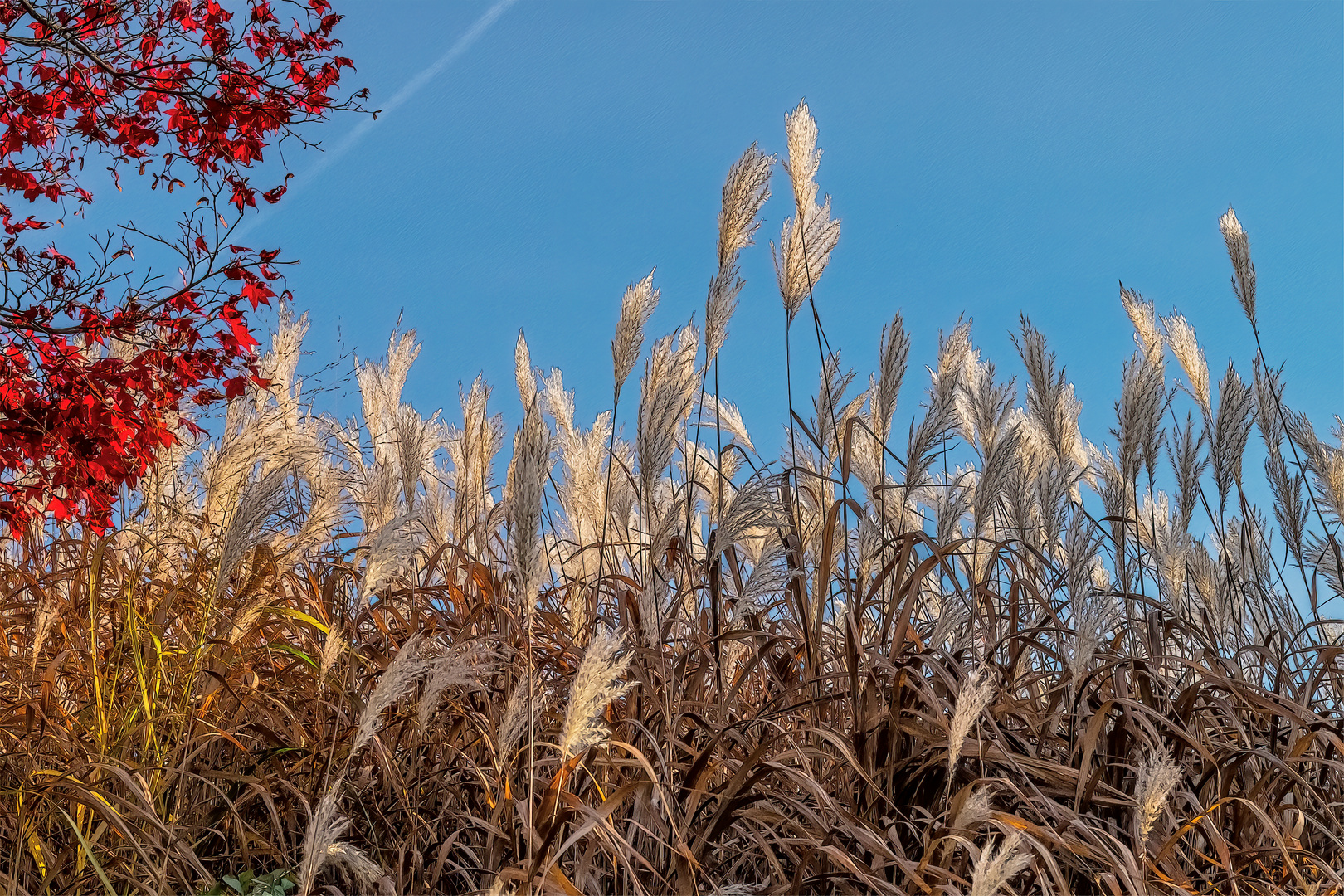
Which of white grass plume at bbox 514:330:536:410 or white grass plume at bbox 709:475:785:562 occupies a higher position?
white grass plume at bbox 514:330:536:410

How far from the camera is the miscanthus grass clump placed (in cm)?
183

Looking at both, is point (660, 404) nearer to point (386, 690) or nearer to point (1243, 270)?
point (386, 690)

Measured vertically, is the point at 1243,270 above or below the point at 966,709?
above

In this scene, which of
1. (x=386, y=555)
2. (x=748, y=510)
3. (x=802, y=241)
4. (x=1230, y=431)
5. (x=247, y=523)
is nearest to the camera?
(x=386, y=555)

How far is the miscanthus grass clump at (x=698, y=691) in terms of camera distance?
72.1 inches

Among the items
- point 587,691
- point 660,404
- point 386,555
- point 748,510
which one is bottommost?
point 587,691

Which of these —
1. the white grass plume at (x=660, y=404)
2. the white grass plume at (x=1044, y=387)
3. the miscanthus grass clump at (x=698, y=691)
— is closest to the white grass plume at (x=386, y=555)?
the miscanthus grass clump at (x=698, y=691)

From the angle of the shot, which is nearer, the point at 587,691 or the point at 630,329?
the point at 587,691

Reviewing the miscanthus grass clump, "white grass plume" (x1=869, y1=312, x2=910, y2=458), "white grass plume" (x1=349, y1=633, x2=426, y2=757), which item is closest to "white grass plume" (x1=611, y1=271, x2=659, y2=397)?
the miscanthus grass clump

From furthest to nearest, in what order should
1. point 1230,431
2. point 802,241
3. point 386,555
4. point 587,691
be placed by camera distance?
point 1230,431, point 802,241, point 386,555, point 587,691

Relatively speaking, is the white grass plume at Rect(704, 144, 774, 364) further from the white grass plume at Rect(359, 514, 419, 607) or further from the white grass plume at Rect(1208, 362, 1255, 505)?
the white grass plume at Rect(1208, 362, 1255, 505)

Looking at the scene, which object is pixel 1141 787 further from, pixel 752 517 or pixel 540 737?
pixel 540 737

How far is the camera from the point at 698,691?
91.4 inches

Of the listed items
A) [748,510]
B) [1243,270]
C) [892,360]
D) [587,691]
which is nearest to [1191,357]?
[1243,270]
